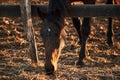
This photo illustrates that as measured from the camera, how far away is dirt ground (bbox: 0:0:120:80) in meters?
6.12

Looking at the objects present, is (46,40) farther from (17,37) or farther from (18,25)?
(18,25)

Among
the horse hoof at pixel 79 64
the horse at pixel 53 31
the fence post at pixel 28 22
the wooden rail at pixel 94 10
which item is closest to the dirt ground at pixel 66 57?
the horse hoof at pixel 79 64

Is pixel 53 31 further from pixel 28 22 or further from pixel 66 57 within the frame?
pixel 66 57

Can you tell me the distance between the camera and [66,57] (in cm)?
711

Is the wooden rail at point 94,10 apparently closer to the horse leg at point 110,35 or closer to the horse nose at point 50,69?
the horse nose at point 50,69

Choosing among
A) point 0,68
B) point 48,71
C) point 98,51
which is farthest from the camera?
point 98,51

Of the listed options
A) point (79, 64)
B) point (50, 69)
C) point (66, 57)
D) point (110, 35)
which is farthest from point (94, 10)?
point (110, 35)

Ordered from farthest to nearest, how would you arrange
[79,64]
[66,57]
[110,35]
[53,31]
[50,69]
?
[110,35], [66,57], [79,64], [53,31], [50,69]

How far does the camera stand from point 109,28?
27.0 feet

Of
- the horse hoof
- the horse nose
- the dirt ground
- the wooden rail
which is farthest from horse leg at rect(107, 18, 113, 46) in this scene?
the horse nose

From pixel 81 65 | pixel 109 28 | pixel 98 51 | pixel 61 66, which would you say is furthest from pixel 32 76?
pixel 109 28

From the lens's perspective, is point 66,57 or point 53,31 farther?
point 66,57

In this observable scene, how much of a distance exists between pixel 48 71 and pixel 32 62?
1487 mm

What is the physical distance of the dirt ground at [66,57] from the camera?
612cm
